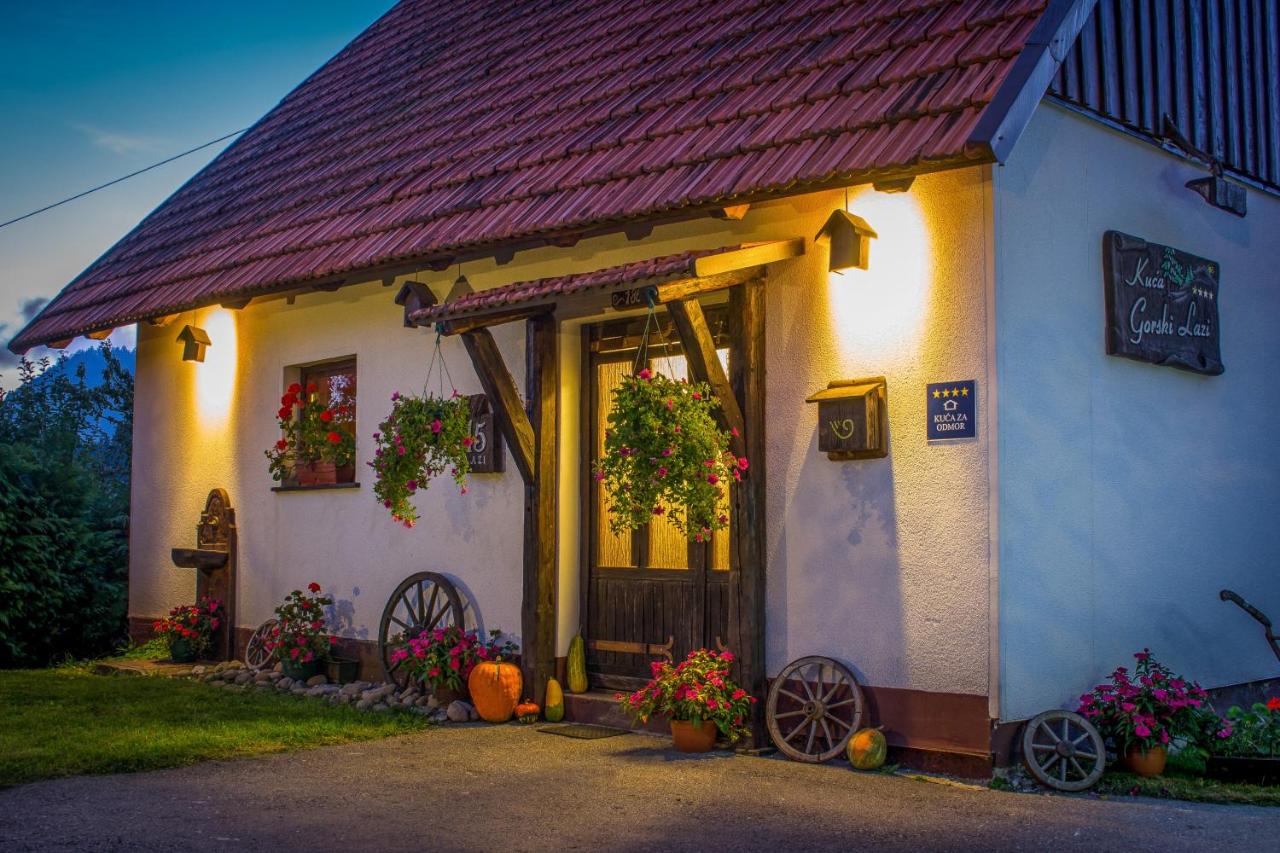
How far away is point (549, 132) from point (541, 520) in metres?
2.79

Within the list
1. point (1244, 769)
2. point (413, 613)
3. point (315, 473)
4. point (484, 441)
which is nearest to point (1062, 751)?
point (1244, 769)

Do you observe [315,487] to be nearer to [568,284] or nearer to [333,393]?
[333,393]

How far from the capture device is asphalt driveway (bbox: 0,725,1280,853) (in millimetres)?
5859

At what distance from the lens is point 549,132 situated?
32.2 ft

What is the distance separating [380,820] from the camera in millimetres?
6273

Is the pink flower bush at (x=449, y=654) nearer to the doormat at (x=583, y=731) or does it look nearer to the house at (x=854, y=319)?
the house at (x=854, y=319)

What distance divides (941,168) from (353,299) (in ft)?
19.1

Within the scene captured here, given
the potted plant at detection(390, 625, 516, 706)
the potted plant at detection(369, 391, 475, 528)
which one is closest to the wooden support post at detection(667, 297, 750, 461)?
the potted plant at detection(369, 391, 475, 528)

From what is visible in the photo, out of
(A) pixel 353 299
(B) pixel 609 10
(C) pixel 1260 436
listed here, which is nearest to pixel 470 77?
(B) pixel 609 10

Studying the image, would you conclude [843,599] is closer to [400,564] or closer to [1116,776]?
[1116,776]

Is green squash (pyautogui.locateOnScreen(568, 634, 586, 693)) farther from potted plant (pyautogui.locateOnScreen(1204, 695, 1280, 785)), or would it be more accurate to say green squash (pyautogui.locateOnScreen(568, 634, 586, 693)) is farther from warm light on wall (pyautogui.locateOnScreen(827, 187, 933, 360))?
potted plant (pyautogui.locateOnScreen(1204, 695, 1280, 785))

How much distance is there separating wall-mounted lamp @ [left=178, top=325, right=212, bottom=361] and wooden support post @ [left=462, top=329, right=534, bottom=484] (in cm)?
428

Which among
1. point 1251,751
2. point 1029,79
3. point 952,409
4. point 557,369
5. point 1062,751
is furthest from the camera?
point 557,369

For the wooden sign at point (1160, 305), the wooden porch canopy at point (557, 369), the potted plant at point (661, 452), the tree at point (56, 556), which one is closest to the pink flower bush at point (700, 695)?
the wooden porch canopy at point (557, 369)
